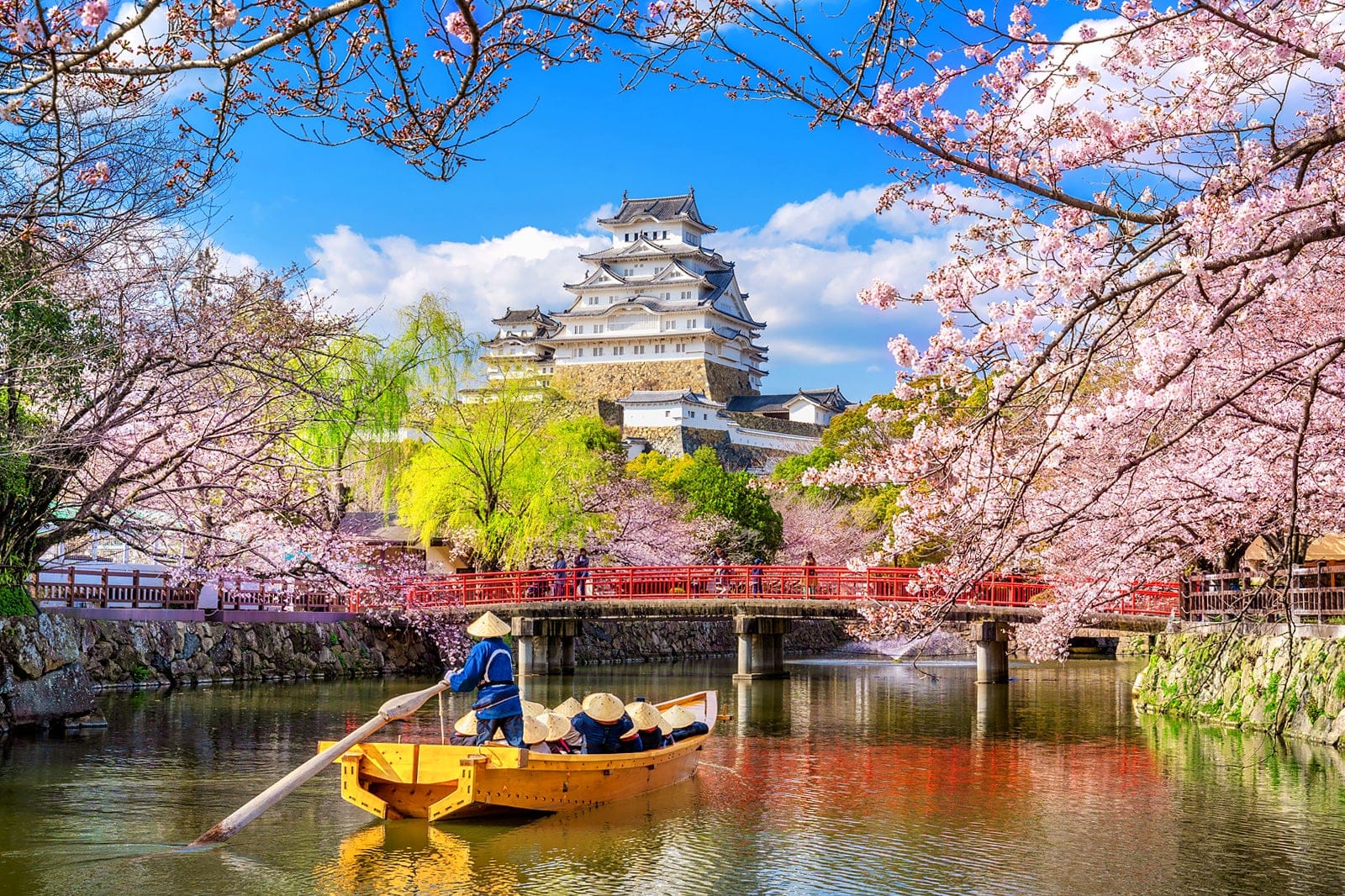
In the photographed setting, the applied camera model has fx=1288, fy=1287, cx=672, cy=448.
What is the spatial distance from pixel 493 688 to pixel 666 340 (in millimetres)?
53864

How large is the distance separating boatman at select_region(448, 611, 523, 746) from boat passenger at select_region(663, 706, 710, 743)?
2.27 meters

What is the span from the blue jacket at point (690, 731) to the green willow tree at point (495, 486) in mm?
17209

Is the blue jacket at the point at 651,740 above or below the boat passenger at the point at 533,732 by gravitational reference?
below

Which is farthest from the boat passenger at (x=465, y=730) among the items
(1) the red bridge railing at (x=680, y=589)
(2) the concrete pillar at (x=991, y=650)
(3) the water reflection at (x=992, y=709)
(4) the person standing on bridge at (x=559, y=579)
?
(2) the concrete pillar at (x=991, y=650)

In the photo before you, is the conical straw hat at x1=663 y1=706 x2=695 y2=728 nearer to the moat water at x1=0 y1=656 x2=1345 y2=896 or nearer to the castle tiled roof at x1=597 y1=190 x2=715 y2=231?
the moat water at x1=0 y1=656 x2=1345 y2=896

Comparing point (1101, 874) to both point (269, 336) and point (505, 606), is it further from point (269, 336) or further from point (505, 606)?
point (505, 606)

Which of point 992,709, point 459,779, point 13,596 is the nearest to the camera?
point 459,779

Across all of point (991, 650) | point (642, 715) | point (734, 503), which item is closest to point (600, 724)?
point (642, 715)

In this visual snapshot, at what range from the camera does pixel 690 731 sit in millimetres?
12391

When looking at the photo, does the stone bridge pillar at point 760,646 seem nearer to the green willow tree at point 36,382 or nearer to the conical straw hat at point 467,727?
the conical straw hat at point 467,727

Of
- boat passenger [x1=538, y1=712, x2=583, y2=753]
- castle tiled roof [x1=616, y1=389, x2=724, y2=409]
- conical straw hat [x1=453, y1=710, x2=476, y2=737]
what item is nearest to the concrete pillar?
boat passenger [x1=538, y1=712, x2=583, y2=753]

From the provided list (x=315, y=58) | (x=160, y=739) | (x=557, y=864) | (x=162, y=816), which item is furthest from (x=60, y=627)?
(x=315, y=58)

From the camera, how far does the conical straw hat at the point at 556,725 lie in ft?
34.9

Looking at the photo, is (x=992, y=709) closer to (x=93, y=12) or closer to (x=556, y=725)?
(x=556, y=725)
